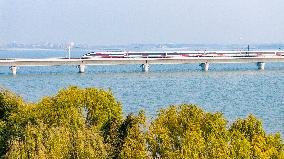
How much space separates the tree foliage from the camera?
78.4ft

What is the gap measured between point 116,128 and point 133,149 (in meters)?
6.03

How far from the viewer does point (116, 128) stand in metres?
31.5

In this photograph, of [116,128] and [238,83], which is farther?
[238,83]

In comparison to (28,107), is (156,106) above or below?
below

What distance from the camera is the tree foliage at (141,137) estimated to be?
2391cm

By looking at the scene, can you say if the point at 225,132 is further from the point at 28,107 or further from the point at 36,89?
the point at 36,89

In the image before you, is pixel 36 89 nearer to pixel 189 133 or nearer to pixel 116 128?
pixel 116 128

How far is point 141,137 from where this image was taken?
26.8m

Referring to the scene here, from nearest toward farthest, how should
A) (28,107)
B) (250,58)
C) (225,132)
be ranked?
(225,132)
(28,107)
(250,58)

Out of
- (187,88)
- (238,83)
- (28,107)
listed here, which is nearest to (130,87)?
(187,88)

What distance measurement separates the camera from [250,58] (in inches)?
5728

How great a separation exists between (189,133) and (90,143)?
490 cm

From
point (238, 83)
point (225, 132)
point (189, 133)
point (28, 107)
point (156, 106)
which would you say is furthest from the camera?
point (238, 83)

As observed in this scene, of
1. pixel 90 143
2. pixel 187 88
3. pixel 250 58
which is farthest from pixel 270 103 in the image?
pixel 250 58
